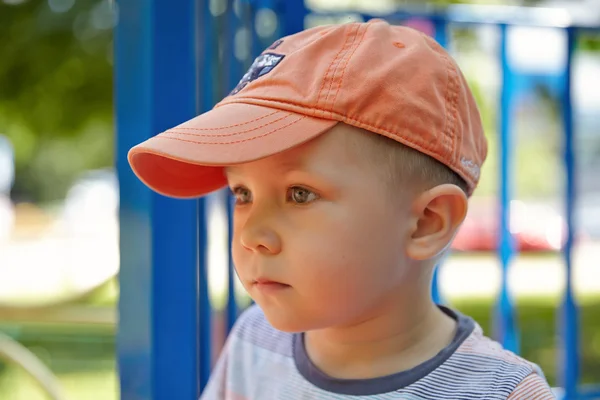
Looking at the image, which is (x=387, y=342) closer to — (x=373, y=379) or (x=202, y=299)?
(x=373, y=379)

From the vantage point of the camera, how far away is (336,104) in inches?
43.4

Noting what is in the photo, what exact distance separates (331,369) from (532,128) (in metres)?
14.6

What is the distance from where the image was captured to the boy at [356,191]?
1.11 meters

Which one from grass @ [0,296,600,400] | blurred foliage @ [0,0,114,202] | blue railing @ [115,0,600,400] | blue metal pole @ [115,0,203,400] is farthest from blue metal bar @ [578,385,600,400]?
blurred foliage @ [0,0,114,202]

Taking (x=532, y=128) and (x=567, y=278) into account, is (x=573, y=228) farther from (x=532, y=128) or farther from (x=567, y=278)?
(x=532, y=128)

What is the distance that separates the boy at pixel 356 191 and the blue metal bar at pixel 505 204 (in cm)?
160

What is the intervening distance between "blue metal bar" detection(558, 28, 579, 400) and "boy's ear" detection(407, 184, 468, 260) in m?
1.72

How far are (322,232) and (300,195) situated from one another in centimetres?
7

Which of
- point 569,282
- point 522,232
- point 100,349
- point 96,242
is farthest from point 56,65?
point 522,232

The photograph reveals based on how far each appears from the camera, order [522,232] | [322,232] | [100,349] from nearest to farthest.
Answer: [322,232] < [100,349] < [522,232]

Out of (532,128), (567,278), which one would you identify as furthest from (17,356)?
(532,128)

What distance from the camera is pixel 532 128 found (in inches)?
590

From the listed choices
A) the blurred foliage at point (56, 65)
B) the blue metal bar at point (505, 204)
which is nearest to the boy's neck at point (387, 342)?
the blue metal bar at point (505, 204)

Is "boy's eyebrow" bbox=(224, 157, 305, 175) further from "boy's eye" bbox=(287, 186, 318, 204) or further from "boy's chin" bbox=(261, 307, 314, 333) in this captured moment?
"boy's chin" bbox=(261, 307, 314, 333)
